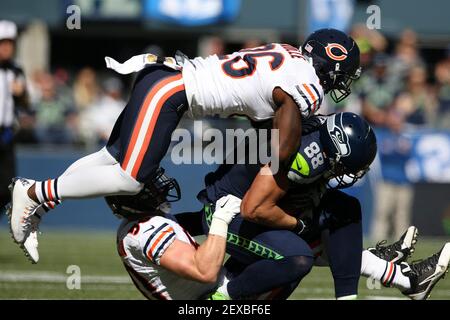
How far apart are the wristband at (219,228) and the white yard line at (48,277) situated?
8.43 feet

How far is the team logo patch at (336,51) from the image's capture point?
5.75 m

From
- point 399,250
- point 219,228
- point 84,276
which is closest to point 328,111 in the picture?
point 84,276

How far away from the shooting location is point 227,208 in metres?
5.23

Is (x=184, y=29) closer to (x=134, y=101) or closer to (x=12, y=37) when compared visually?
(x=12, y=37)

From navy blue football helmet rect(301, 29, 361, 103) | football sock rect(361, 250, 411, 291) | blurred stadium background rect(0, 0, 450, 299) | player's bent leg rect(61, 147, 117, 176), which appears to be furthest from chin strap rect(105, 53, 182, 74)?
blurred stadium background rect(0, 0, 450, 299)

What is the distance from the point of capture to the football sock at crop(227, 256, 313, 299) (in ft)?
17.4

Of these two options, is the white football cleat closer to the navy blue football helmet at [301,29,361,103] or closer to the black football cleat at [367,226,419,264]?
the navy blue football helmet at [301,29,361,103]

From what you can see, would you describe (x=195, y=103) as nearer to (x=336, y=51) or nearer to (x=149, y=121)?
(x=149, y=121)

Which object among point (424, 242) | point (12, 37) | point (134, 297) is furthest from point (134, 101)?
point (424, 242)

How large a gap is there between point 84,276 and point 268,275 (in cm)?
288

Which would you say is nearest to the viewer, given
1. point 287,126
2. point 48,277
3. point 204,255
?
point 204,255

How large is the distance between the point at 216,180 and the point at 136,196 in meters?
0.54

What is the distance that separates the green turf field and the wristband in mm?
1651

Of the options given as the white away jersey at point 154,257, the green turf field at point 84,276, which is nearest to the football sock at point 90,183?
the white away jersey at point 154,257
